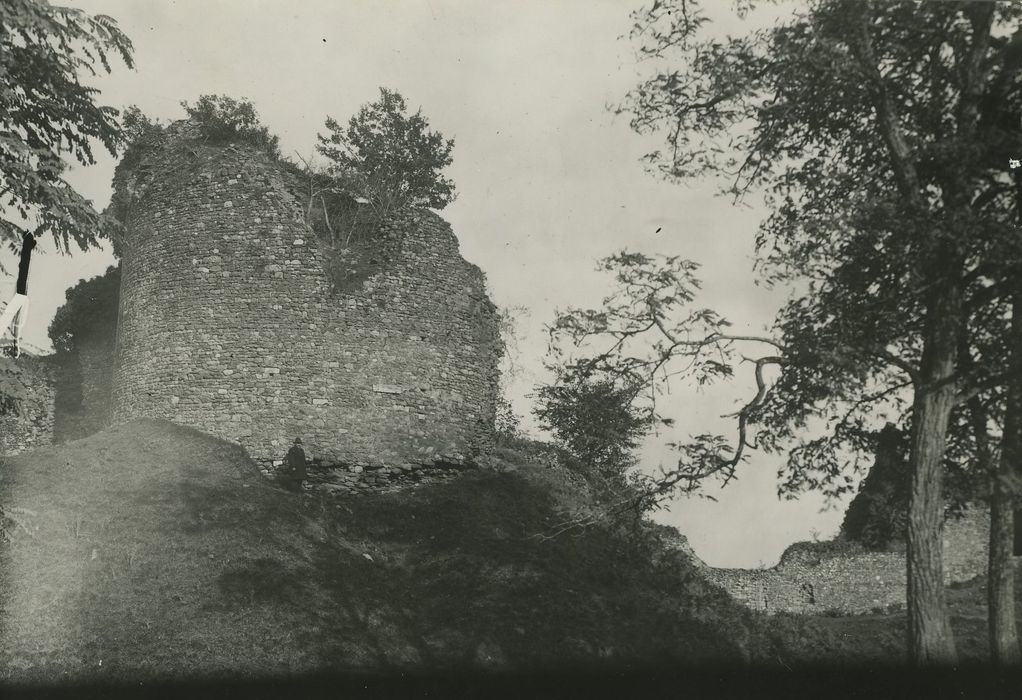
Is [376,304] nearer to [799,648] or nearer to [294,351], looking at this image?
[294,351]

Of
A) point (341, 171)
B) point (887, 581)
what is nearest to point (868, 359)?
point (341, 171)

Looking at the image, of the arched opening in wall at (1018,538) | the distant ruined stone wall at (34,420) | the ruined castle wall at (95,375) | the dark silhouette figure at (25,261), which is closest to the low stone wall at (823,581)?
the arched opening in wall at (1018,538)

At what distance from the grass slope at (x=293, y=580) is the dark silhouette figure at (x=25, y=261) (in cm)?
416

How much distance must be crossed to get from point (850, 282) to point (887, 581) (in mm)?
19123

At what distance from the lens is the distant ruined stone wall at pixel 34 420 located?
21.2m

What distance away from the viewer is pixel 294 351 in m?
18.4

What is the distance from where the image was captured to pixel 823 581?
26.3 metres

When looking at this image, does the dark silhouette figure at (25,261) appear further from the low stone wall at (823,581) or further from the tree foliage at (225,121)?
the low stone wall at (823,581)

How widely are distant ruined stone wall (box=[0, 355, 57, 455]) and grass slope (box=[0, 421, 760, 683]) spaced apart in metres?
5.27

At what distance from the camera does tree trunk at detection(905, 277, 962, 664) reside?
9148 millimetres

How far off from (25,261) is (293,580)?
19.5ft

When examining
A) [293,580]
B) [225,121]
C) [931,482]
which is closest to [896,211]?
[931,482]

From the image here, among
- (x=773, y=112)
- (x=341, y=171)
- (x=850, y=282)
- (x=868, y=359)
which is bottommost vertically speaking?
(x=868, y=359)

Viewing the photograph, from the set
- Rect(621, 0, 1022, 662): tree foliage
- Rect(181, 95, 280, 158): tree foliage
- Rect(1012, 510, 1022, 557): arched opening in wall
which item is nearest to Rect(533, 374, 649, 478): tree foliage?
Rect(621, 0, 1022, 662): tree foliage
